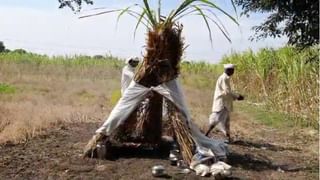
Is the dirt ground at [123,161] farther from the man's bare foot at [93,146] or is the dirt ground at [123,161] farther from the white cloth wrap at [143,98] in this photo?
the white cloth wrap at [143,98]

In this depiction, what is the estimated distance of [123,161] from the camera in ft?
26.1

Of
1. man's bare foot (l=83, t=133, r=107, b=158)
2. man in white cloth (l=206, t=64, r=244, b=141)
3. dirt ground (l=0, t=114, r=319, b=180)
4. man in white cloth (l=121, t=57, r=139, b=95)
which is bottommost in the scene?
dirt ground (l=0, t=114, r=319, b=180)

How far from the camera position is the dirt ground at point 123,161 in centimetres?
729

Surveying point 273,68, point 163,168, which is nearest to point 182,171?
point 163,168

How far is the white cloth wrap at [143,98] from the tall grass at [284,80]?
3.33 meters

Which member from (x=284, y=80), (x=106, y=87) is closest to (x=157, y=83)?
(x=284, y=80)

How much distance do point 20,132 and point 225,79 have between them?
14.1ft

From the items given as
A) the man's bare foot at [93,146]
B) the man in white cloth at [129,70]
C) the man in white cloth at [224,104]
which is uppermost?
the man in white cloth at [129,70]

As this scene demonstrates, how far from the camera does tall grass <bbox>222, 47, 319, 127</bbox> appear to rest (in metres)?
14.0

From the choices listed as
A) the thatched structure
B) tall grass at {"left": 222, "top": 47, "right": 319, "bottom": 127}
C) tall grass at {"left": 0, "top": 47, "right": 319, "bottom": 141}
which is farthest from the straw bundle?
tall grass at {"left": 222, "top": 47, "right": 319, "bottom": 127}

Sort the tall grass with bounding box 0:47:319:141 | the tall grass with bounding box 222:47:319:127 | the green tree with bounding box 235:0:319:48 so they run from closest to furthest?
the green tree with bounding box 235:0:319:48
the tall grass with bounding box 0:47:319:141
the tall grass with bounding box 222:47:319:127

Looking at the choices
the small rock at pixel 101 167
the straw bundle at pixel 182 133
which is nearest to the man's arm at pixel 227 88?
the straw bundle at pixel 182 133

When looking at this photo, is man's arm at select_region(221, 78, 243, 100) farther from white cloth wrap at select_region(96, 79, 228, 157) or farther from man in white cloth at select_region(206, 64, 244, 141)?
white cloth wrap at select_region(96, 79, 228, 157)

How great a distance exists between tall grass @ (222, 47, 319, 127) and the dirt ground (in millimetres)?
1981
